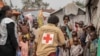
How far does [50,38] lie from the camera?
37.5 ft

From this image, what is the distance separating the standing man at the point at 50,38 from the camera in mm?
11383

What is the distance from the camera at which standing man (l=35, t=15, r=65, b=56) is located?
37.3 feet

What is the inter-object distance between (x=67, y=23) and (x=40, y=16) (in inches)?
53.5

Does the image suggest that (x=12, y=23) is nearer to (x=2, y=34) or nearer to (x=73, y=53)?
(x=2, y=34)

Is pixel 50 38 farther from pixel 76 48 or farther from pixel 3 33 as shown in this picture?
pixel 76 48

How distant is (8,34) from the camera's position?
10625 millimetres

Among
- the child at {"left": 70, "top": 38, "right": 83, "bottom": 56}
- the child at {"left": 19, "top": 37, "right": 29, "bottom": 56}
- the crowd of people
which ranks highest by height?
the crowd of people

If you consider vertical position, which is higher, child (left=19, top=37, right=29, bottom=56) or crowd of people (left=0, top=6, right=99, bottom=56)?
crowd of people (left=0, top=6, right=99, bottom=56)

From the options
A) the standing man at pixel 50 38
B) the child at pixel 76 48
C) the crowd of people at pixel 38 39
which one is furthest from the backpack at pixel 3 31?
the child at pixel 76 48

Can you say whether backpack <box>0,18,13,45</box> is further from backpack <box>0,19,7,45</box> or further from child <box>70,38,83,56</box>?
child <box>70,38,83,56</box>

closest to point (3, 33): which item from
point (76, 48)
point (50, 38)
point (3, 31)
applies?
point (3, 31)

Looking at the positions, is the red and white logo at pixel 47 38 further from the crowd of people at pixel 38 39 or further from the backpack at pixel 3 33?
the backpack at pixel 3 33

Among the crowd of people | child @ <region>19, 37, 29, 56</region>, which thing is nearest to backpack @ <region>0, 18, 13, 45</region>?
the crowd of people

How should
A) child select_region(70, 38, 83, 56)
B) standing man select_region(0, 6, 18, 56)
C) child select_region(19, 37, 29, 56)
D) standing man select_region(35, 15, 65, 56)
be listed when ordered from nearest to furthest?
standing man select_region(0, 6, 18, 56) < standing man select_region(35, 15, 65, 56) < child select_region(19, 37, 29, 56) < child select_region(70, 38, 83, 56)
